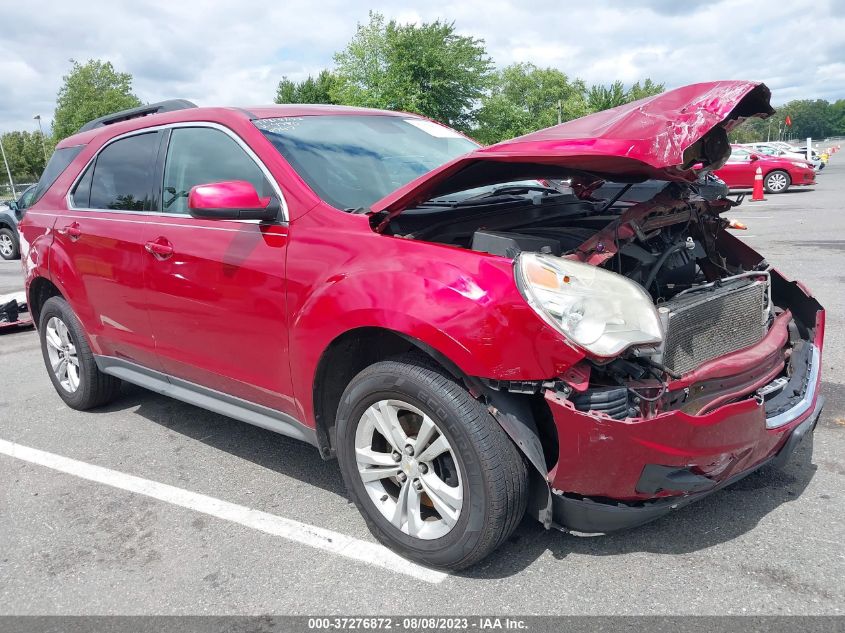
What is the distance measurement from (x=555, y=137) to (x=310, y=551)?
1.94 metres

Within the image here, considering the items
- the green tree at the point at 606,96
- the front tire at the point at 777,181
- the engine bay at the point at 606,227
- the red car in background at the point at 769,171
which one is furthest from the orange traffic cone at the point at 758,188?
the green tree at the point at 606,96

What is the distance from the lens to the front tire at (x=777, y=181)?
1924 centimetres

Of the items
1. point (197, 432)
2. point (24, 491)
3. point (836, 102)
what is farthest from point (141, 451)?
point (836, 102)

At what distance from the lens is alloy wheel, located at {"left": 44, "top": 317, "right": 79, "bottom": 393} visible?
15.3ft

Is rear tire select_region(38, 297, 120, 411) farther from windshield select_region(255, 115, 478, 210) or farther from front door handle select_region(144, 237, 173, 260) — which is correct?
windshield select_region(255, 115, 478, 210)

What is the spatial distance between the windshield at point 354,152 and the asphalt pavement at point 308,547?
1.49 meters

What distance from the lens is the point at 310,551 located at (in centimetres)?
286

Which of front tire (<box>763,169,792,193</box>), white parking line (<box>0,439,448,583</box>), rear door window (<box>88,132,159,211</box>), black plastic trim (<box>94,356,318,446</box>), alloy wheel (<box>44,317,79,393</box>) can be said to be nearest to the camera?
white parking line (<box>0,439,448,583</box>)

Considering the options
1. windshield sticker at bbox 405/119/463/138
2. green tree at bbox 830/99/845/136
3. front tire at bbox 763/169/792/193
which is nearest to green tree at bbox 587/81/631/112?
front tire at bbox 763/169/792/193

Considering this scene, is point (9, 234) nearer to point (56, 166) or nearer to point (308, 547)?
point (56, 166)

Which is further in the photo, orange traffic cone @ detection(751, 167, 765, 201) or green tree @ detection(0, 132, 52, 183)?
green tree @ detection(0, 132, 52, 183)

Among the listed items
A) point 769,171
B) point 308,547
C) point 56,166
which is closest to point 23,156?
point 769,171

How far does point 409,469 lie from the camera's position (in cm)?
264

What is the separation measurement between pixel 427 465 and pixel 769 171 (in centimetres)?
1999
